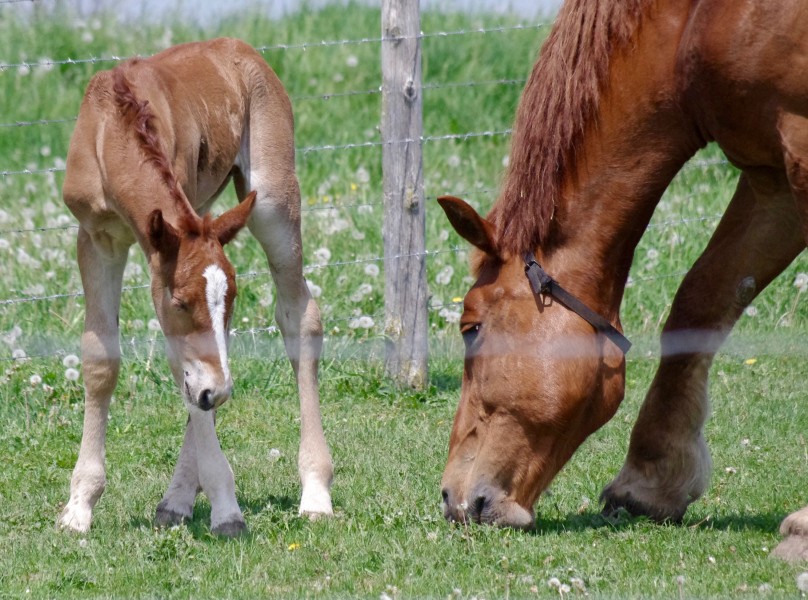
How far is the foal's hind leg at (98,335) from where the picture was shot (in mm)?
4586

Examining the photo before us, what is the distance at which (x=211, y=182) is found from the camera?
503 centimetres

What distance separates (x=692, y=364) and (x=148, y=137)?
211cm

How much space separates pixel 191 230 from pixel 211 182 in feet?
3.30

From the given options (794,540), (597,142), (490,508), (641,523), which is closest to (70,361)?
(490,508)

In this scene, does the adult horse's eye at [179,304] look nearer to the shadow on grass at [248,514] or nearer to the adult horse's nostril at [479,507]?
the shadow on grass at [248,514]

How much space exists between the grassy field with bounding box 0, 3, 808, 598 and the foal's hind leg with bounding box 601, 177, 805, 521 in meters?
0.12

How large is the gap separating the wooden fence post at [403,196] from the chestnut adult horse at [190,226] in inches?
46.6

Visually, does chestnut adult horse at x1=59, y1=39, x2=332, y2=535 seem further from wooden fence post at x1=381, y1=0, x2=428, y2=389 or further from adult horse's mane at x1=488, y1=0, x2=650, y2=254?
wooden fence post at x1=381, y1=0, x2=428, y2=389

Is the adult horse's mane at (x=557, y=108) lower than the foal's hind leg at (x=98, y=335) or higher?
higher

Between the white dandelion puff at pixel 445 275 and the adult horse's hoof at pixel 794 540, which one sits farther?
the white dandelion puff at pixel 445 275

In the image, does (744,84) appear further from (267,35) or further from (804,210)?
(267,35)

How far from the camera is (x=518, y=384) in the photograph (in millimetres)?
3898

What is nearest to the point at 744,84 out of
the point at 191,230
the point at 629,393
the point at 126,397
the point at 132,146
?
the point at 191,230

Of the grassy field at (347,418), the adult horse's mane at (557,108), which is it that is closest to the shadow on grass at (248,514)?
the grassy field at (347,418)
